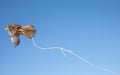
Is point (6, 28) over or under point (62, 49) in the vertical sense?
over

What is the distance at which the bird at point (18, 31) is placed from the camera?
9.26m

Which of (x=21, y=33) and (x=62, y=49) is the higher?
(x=21, y=33)

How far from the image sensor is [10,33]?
9.64 metres

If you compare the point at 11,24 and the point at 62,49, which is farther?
the point at 11,24

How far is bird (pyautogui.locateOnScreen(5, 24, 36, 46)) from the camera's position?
926 centimetres

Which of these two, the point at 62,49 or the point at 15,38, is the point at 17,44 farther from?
the point at 62,49

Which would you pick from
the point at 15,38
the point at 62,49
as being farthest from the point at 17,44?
the point at 62,49

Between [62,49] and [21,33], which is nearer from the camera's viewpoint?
[62,49]

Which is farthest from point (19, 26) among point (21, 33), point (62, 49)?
point (62, 49)

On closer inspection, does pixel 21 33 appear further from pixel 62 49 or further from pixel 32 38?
pixel 62 49

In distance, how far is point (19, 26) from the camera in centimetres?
948

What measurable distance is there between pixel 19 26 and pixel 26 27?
25cm

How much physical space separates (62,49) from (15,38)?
146 cm

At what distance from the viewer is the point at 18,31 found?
374 inches
